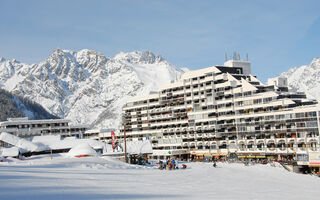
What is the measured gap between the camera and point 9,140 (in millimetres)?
110688

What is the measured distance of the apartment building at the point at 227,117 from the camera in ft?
343

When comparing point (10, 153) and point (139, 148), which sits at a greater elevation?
point (10, 153)

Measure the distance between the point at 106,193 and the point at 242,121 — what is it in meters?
96.6

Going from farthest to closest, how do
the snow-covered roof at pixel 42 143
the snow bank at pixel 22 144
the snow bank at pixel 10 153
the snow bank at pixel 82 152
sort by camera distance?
the snow-covered roof at pixel 42 143 → the snow bank at pixel 22 144 → the snow bank at pixel 10 153 → the snow bank at pixel 82 152

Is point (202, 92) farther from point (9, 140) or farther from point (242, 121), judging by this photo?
point (9, 140)

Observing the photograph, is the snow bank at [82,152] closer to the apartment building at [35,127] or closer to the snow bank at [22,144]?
the snow bank at [22,144]

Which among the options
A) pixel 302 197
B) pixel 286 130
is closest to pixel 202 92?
pixel 286 130

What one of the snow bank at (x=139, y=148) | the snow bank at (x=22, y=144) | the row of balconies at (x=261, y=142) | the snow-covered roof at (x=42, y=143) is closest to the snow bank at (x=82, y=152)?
the snow bank at (x=139, y=148)

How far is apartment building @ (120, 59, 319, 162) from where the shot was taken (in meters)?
104

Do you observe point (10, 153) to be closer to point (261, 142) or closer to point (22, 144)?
point (22, 144)

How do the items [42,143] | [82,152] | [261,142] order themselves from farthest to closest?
[42,143] < [261,142] < [82,152]

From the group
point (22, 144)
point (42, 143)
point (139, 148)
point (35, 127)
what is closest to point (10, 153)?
point (22, 144)

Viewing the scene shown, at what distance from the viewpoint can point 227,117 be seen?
123 m

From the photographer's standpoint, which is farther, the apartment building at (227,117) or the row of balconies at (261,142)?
the apartment building at (227,117)
